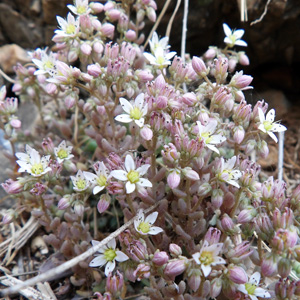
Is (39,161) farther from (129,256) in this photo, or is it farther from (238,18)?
(238,18)

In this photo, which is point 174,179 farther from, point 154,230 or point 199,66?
point 199,66

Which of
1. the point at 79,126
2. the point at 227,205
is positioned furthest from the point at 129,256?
the point at 79,126

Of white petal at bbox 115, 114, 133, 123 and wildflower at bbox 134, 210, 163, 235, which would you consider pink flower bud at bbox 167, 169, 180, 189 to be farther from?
white petal at bbox 115, 114, 133, 123

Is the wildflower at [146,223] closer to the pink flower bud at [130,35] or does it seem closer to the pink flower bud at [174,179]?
the pink flower bud at [174,179]

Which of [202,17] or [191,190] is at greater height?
[202,17]

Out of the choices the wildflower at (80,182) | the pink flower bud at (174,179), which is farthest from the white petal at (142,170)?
the wildflower at (80,182)

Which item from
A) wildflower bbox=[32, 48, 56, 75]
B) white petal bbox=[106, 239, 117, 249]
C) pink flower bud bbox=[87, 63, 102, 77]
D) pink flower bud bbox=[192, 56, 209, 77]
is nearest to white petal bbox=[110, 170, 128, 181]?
white petal bbox=[106, 239, 117, 249]
